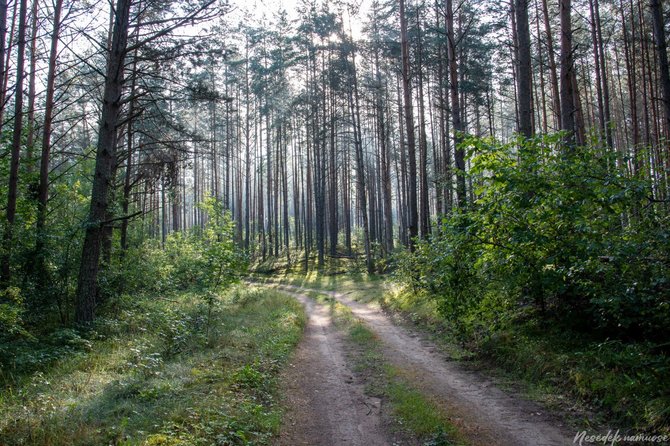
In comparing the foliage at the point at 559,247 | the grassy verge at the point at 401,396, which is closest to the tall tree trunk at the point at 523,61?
the foliage at the point at 559,247

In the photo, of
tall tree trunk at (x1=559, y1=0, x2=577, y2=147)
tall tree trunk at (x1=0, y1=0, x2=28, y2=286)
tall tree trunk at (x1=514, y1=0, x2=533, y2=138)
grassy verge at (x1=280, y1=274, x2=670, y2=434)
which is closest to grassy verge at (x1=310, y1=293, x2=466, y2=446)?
grassy verge at (x1=280, y1=274, x2=670, y2=434)

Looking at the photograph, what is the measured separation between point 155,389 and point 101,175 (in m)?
5.25

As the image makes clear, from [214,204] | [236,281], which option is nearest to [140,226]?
[214,204]

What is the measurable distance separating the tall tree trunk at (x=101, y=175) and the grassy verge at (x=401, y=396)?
596 cm

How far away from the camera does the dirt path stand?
4.46 meters

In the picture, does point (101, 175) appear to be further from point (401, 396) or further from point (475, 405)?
point (475, 405)

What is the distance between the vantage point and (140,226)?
1866 cm

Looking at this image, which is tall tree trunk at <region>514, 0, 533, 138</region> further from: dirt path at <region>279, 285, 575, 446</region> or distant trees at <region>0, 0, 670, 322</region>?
dirt path at <region>279, 285, 575, 446</region>

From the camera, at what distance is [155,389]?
17.9 ft

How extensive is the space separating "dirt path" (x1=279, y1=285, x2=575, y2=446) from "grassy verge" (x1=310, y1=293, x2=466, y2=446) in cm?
16

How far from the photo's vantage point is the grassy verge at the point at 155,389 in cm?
423

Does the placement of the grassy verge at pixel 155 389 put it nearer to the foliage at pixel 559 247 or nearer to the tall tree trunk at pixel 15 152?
the tall tree trunk at pixel 15 152

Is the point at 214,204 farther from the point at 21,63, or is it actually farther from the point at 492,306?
the point at 492,306

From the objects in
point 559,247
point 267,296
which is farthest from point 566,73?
point 267,296
